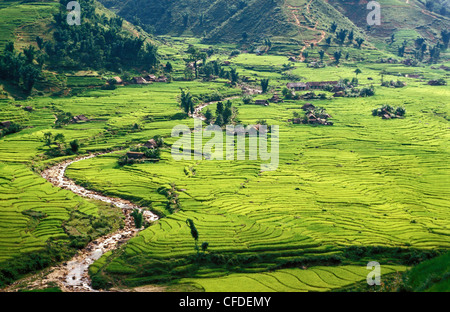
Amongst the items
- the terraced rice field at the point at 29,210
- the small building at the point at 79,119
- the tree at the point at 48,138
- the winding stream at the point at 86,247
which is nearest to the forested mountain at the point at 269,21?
the small building at the point at 79,119

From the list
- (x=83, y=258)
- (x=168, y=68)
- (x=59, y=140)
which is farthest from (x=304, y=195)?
(x=168, y=68)

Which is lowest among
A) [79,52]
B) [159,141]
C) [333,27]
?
[159,141]

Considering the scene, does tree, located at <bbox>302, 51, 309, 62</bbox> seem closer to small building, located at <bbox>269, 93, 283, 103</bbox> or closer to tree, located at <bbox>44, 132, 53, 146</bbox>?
small building, located at <bbox>269, 93, 283, 103</bbox>

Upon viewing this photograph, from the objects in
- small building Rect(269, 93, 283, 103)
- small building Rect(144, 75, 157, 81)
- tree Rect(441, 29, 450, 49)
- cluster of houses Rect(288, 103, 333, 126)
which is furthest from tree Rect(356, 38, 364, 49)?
small building Rect(144, 75, 157, 81)

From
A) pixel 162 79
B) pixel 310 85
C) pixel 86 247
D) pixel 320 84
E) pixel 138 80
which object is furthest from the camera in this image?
pixel 320 84

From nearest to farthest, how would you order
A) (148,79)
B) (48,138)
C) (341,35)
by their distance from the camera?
(48,138) → (148,79) → (341,35)

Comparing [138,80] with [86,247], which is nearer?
[86,247]

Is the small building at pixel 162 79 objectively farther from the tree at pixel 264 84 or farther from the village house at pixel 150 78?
the tree at pixel 264 84

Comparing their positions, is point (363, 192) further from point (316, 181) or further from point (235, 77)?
point (235, 77)

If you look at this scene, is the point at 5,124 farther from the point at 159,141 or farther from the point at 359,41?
the point at 359,41
